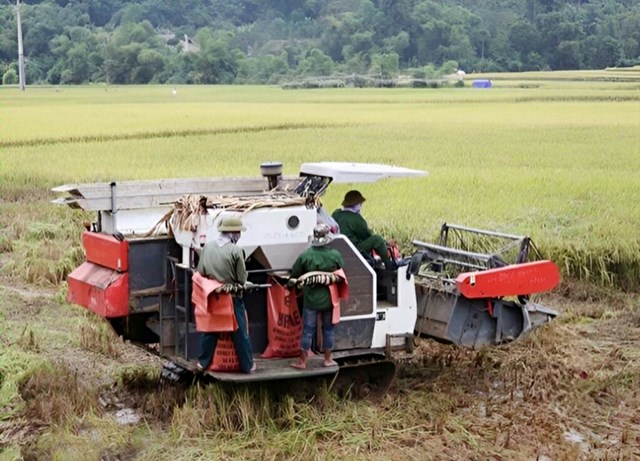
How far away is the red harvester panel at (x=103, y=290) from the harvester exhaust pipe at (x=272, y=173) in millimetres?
1714

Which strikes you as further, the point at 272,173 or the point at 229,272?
the point at 272,173

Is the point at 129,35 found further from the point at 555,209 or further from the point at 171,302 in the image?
the point at 171,302

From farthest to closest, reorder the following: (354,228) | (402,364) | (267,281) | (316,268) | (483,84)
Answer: (483,84)
(402,364)
(354,228)
(267,281)
(316,268)

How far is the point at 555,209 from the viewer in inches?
585

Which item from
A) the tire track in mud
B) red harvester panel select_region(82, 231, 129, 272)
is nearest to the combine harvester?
red harvester panel select_region(82, 231, 129, 272)

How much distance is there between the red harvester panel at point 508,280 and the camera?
8.48 m

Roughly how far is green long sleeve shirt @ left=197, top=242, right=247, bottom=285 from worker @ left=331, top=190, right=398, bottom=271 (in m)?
1.57

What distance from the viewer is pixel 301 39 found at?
4729 inches

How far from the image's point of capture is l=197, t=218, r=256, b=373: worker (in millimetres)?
7316

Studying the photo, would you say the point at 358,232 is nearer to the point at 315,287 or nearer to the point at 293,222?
the point at 293,222

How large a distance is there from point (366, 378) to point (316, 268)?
1.12m

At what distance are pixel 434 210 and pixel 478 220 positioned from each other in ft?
2.57

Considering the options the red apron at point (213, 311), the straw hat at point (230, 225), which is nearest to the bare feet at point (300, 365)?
the red apron at point (213, 311)

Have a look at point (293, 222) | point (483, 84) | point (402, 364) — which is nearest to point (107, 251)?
point (293, 222)
